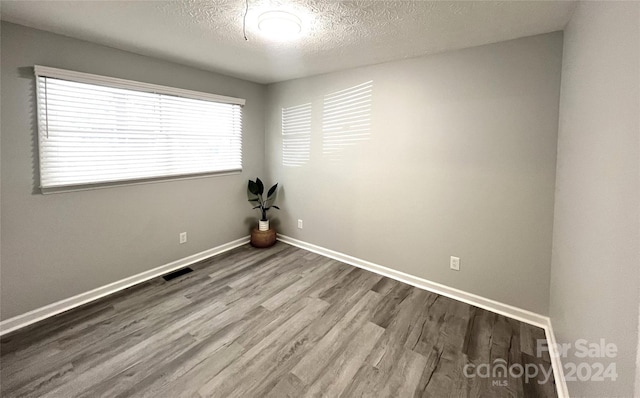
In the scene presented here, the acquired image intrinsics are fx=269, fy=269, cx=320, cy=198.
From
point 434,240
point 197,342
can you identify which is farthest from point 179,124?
point 434,240

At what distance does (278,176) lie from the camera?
3.98m

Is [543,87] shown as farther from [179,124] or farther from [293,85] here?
[179,124]

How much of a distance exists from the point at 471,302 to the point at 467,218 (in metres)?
0.78

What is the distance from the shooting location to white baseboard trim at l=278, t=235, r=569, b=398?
1718 mm

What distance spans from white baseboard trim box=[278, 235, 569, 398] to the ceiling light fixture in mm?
2445

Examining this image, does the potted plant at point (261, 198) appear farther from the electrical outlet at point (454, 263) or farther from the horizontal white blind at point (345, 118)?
the electrical outlet at point (454, 263)

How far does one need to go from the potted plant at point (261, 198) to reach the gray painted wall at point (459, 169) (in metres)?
1.01

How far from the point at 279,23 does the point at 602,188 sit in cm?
196

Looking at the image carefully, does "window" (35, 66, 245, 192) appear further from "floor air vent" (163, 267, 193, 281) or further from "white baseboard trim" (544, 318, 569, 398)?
"white baseboard trim" (544, 318, 569, 398)

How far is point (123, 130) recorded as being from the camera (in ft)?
8.44

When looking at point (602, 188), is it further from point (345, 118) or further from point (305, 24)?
point (345, 118)

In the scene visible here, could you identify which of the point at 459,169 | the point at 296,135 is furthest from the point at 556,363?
the point at 296,135

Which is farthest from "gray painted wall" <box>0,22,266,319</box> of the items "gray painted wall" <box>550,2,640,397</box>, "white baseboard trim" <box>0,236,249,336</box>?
"gray painted wall" <box>550,2,640,397</box>

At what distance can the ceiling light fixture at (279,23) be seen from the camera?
1752 millimetres
